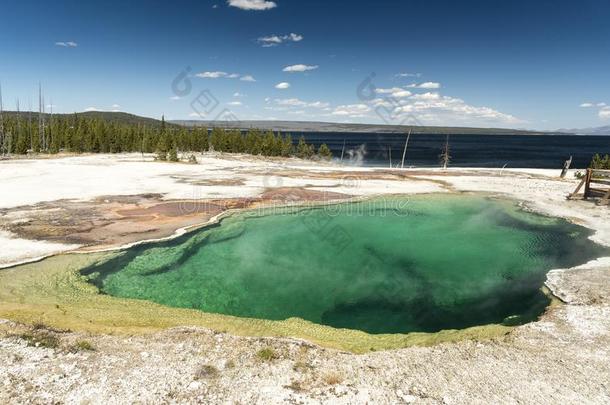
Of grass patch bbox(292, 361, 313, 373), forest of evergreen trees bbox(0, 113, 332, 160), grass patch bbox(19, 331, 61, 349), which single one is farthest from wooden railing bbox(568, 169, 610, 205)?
forest of evergreen trees bbox(0, 113, 332, 160)

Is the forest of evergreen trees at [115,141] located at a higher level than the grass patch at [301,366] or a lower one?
higher

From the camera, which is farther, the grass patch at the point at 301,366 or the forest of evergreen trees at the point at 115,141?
the forest of evergreen trees at the point at 115,141

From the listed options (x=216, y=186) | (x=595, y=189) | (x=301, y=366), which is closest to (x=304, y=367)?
(x=301, y=366)

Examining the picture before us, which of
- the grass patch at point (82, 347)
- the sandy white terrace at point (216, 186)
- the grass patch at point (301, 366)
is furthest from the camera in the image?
the sandy white terrace at point (216, 186)

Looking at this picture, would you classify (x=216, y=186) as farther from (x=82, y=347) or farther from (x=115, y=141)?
(x=115, y=141)

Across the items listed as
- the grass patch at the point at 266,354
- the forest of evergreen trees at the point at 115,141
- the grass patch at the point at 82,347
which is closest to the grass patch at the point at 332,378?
the grass patch at the point at 266,354

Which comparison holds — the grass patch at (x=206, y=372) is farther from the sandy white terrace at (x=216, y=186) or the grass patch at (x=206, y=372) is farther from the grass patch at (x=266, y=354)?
the sandy white terrace at (x=216, y=186)

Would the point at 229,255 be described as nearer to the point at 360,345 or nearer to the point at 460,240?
the point at 360,345
